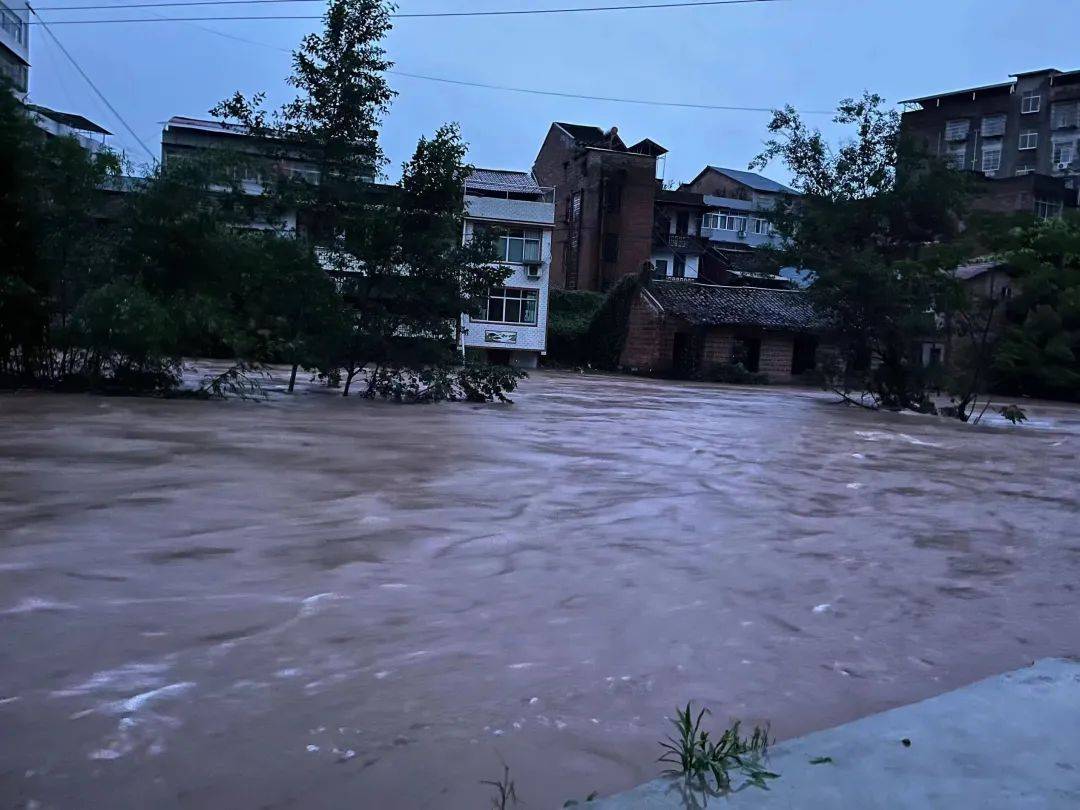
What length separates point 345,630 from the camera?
487 cm

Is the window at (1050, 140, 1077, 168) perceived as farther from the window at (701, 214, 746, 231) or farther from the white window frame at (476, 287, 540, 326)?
the white window frame at (476, 287, 540, 326)

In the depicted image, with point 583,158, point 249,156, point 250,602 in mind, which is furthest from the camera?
point 583,158

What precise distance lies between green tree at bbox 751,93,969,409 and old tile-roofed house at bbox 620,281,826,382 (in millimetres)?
14520

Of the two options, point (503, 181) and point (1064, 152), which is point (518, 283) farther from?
point (1064, 152)

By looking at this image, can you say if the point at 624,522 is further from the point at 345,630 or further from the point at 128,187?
the point at 128,187

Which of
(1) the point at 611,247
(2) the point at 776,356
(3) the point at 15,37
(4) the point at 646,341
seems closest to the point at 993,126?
(1) the point at 611,247

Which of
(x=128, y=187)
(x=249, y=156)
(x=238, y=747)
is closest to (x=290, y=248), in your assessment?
(x=249, y=156)

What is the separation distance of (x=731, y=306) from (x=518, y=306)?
8.99 metres

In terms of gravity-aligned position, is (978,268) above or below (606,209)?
below

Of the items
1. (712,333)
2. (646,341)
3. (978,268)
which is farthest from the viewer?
(646,341)

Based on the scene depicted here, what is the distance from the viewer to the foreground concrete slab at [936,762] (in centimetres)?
290

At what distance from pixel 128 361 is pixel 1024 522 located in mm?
13132

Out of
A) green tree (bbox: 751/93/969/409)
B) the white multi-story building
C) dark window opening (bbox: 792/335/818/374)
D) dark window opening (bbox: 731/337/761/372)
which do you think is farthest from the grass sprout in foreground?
dark window opening (bbox: 792/335/818/374)

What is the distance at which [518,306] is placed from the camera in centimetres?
4297
